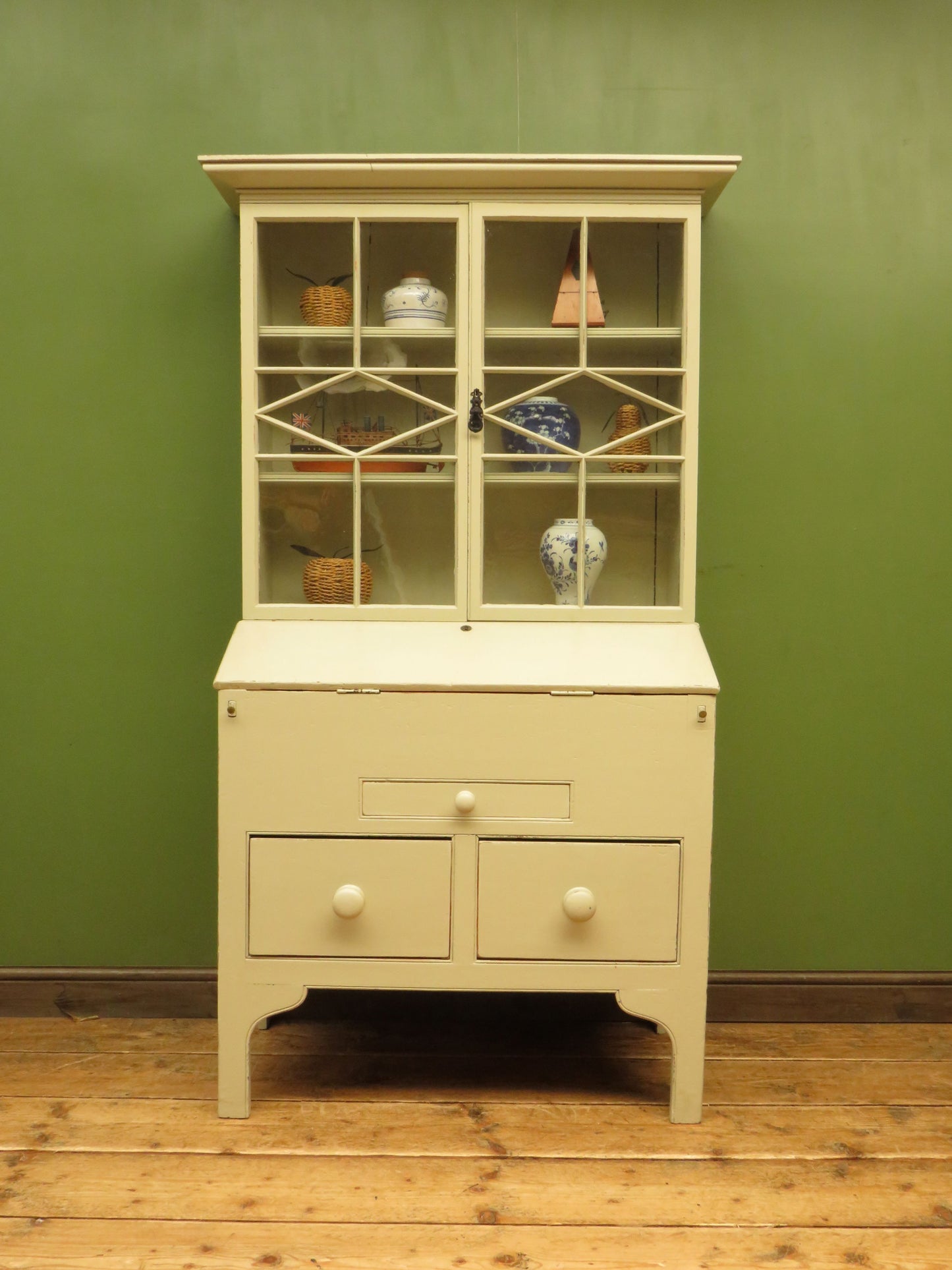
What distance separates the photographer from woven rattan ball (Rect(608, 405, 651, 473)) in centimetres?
191

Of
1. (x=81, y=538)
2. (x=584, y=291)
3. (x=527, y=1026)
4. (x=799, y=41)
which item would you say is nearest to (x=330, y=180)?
(x=584, y=291)

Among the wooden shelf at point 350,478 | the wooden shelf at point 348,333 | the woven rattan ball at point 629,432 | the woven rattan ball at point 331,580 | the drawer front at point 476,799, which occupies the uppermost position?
the wooden shelf at point 348,333

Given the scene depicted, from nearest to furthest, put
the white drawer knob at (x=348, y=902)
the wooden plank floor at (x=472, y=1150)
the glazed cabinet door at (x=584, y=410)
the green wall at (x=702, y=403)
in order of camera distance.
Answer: the wooden plank floor at (x=472, y=1150) < the white drawer knob at (x=348, y=902) < the glazed cabinet door at (x=584, y=410) < the green wall at (x=702, y=403)

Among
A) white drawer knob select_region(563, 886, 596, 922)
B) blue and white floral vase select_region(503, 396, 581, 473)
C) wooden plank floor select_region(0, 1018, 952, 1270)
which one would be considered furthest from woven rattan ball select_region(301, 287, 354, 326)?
wooden plank floor select_region(0, 1018, 952, 1270)

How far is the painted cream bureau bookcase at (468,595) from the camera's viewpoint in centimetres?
172

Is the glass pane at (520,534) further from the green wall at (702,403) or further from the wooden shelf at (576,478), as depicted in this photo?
the green wall at (702,403)

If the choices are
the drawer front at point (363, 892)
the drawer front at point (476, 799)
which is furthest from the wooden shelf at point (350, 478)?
the drawer front at point (363, 892)

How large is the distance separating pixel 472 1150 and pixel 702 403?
5.47ft

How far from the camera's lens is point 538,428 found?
1.90 metres

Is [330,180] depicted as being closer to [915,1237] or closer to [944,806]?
[944,806]

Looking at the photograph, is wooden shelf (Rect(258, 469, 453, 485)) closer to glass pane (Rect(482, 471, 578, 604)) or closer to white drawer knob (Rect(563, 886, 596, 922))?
glass pane (Rect(482, 471, 578, 604))

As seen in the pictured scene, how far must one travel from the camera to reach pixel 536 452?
190 centimetres

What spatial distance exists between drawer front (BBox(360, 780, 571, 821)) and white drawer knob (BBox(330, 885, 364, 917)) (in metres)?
0.15

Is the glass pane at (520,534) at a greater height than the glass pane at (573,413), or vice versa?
the glass pane at (573,413)
